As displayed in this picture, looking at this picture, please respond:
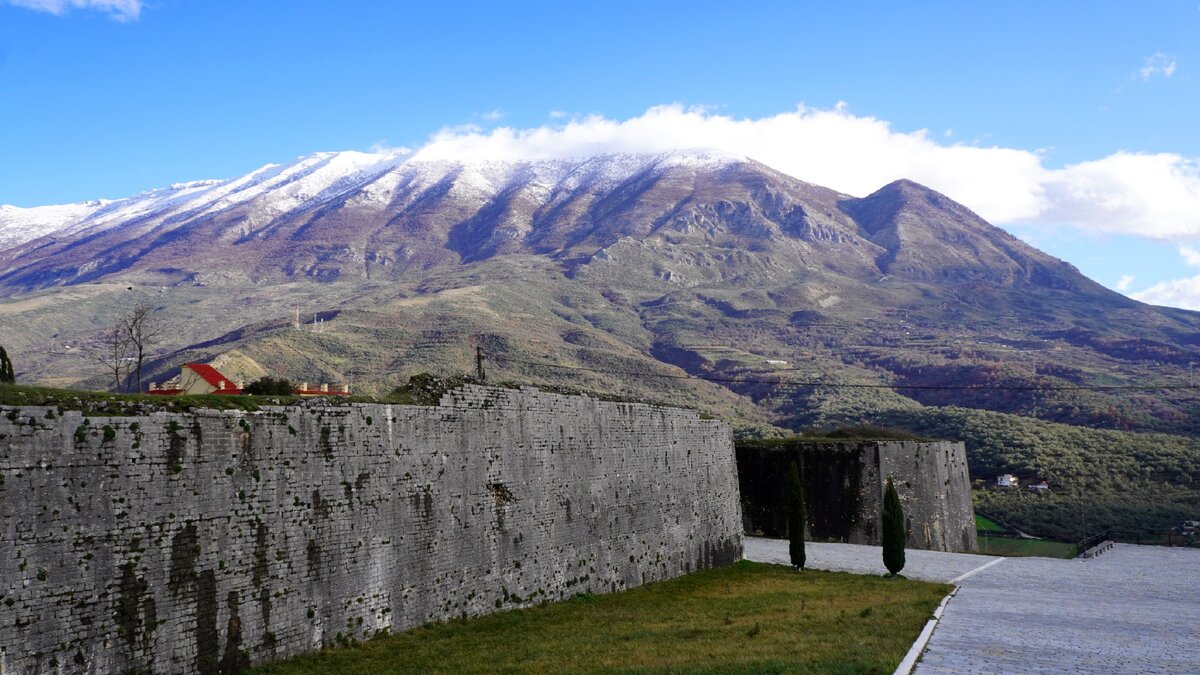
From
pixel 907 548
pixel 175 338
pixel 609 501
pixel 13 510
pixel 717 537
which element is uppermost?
pixel 175 338

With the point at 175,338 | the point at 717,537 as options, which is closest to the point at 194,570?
the point at 717,537

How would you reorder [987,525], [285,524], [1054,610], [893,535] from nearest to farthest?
[285,524]
[1054,610]
[893,535]
[987,525]

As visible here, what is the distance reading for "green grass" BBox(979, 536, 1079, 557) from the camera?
5101 centimetres

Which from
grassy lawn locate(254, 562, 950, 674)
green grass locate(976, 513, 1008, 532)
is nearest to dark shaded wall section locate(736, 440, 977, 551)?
green grass locate(976, 513, 1008, 532)

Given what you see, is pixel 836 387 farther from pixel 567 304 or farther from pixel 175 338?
pixel 175 338

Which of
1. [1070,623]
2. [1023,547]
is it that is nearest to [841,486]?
[1023,547]

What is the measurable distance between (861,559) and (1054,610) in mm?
13675

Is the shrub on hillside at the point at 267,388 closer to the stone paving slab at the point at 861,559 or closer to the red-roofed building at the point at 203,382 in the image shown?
Answer: the red-roofed building at the point at 203,382

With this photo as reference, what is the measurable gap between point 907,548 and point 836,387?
82.3 metres

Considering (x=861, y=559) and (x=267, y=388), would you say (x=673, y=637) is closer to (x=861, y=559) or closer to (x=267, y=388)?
(x=267, y=388)

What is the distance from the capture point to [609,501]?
Result: 27.4 m

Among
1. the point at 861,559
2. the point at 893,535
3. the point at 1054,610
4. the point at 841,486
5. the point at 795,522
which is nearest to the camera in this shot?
the point at 1054,610

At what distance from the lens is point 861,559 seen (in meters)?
37.1

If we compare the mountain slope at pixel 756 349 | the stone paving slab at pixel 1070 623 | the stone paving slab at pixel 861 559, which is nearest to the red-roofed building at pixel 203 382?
the stone paving slab at pixel 861 559
